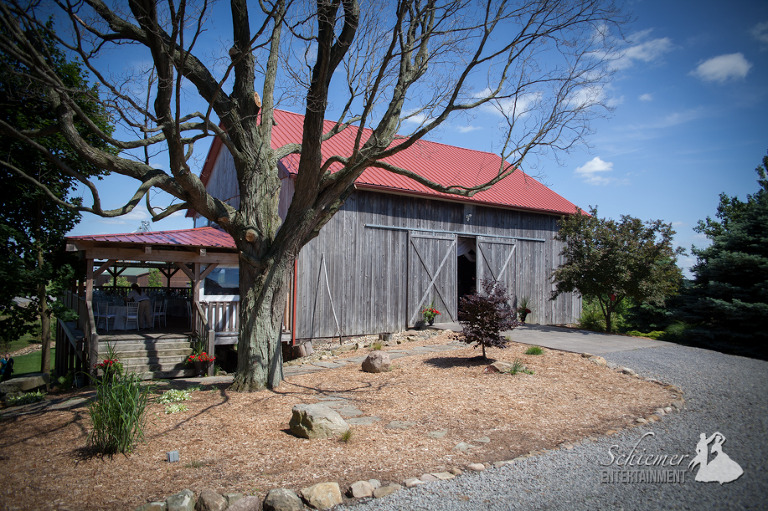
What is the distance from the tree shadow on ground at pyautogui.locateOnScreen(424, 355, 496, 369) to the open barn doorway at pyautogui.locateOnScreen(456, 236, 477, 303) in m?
5.71

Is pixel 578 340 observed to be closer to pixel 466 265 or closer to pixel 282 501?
pixel 466 265

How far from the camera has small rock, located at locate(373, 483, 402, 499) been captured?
350 cm

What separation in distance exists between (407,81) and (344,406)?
4.81m

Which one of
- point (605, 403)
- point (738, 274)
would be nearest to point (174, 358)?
point (605, 403)

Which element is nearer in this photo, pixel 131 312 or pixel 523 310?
pixel 131 312

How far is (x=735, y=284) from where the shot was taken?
10.6 metres

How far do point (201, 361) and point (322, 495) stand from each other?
720 cm

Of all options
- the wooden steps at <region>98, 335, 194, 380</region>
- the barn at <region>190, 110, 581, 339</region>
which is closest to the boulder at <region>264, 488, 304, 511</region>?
the wooden steps at <region>98, 335, 194, 380</region>

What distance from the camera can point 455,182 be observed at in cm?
1519

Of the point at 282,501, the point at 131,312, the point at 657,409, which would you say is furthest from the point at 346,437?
the point at 131,312

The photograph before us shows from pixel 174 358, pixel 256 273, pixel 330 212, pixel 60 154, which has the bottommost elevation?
pixel 174 358

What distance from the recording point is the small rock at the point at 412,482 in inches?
144

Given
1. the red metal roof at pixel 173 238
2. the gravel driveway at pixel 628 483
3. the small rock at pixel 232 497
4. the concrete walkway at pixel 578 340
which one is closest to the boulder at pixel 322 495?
the gravel driveway at pixel 628 483

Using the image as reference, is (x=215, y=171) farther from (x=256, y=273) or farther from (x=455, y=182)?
(x=256, y=273)
